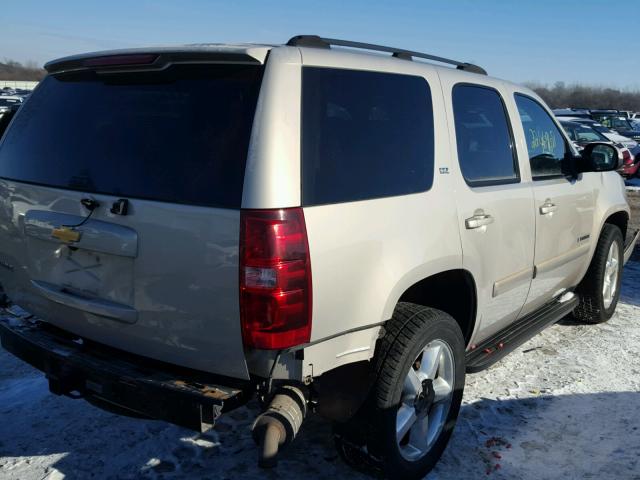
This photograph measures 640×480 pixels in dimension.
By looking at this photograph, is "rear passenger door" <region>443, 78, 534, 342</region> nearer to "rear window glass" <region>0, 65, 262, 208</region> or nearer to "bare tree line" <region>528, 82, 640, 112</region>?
"rear window glass" <region>0, 65, 262, 208</region>

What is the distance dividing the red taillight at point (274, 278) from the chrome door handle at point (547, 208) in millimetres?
2200

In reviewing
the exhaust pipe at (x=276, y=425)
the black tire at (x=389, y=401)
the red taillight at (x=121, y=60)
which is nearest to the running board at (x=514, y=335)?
the black tire at (x=389, y=401)

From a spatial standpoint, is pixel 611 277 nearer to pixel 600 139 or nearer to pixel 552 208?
pixel 552 208

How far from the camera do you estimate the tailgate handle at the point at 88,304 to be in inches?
99.3

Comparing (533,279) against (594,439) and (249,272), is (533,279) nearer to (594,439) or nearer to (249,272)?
(594,439)

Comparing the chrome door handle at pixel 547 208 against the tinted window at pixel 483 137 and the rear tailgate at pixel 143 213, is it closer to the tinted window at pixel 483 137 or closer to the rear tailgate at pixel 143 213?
the tinted window at pixel 483 137

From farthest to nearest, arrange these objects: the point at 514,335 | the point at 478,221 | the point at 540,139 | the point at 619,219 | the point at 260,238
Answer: the point at 619,219 → the point at 540,139 → the point at 514,335 → the point at 478,221 → the point at 260,238

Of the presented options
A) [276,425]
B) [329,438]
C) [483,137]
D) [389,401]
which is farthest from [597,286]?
[276,425]

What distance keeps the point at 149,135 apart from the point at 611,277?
14.9ft

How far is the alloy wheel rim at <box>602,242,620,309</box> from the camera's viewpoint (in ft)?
17.7

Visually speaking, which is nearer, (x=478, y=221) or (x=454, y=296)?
Answer: (x=478, y=221)

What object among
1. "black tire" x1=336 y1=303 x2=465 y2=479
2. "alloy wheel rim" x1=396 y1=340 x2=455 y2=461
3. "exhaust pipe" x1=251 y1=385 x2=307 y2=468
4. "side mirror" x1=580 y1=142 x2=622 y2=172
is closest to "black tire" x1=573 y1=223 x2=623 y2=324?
"side mirror" x1=580 y1=142 x2=622 y2=172

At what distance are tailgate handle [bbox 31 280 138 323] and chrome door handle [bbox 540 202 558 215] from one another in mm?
2624

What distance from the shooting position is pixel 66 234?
2621mm
